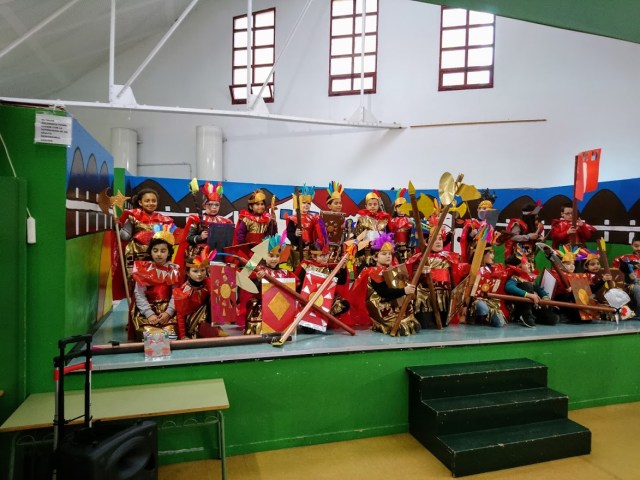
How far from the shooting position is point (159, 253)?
3.24 meters

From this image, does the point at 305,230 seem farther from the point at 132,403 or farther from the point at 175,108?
the point at 175,108

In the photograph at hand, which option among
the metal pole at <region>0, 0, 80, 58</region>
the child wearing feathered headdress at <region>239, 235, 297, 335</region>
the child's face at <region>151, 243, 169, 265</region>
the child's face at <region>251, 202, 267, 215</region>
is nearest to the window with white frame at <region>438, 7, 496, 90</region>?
the child's face at <region>251, 202, 267, 215</region>

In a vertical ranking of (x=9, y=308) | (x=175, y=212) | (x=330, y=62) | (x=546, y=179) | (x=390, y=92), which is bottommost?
(x=9, y=308)

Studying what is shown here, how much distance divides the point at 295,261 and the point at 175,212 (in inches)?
117

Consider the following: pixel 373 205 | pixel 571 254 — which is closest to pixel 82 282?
pixel 373 205

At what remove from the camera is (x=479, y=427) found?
288cm

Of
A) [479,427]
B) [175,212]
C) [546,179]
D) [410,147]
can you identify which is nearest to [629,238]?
[546,179]

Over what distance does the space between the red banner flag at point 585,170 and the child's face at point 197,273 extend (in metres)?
3.50

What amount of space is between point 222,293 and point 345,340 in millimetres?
937

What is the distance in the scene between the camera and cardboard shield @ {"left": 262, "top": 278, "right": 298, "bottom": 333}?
3.28 meters

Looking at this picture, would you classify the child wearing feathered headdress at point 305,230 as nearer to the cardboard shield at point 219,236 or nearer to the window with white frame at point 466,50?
the cardboard shield at point 219,236

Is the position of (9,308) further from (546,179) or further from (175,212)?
(546,179)

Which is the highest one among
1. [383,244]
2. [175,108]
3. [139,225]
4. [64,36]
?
[64,36]

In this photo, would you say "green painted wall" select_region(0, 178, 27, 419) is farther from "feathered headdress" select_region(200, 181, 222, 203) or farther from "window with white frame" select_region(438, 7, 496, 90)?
"window with white frame" select_region(438, 7, 496, 90)
